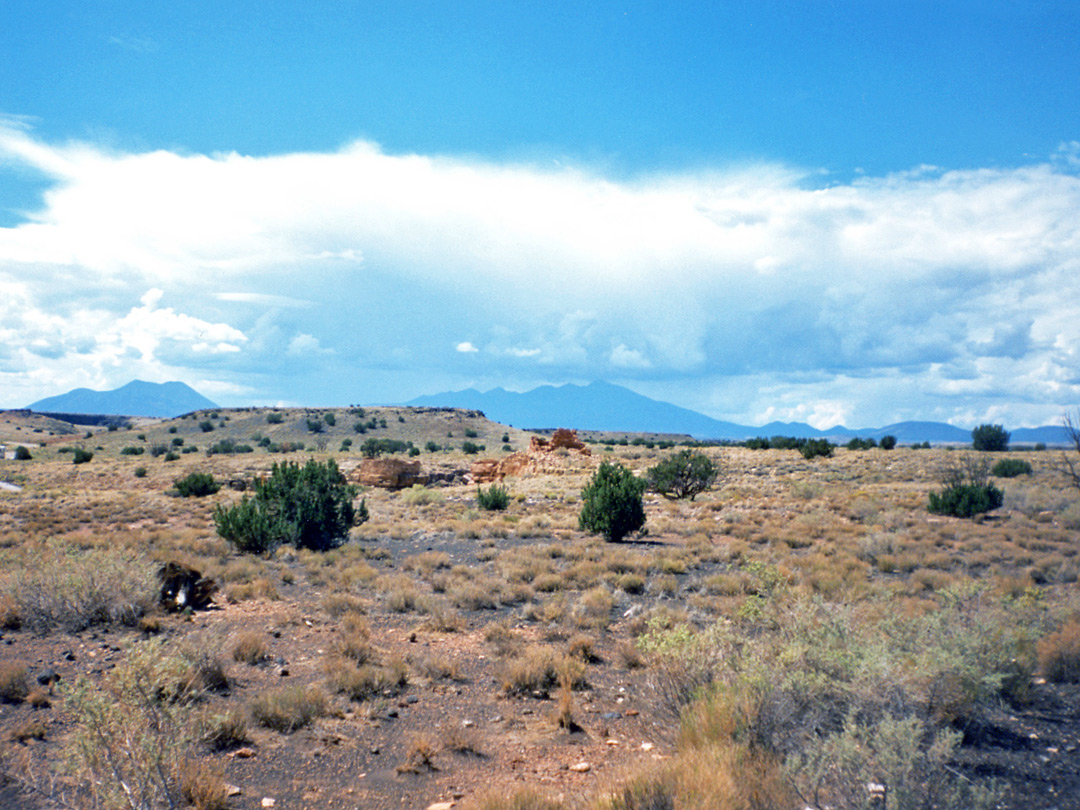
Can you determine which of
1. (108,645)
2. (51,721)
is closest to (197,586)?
(108,645)

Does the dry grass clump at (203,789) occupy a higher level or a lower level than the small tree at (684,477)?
lower

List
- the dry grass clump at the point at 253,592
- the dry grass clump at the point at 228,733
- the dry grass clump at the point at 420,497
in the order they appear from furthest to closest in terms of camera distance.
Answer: the dry grass clump at the point at 420,497 → the dry grass clump at the point at 253,592 → the dry grass clump at the point at 228,733

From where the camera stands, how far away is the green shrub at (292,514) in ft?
55.7

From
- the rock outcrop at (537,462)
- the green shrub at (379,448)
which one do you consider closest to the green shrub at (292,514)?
the rock outcrop at (537,462)

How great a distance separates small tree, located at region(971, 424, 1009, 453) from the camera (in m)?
54.4

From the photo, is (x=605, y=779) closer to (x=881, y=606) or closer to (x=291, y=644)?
(x=881, y=606)

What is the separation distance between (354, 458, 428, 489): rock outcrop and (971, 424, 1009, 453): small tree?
4832cm

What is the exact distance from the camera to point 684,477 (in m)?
31.0

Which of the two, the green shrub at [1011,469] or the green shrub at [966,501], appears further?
the green shrub at [1011,469]

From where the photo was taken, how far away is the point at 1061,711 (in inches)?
253

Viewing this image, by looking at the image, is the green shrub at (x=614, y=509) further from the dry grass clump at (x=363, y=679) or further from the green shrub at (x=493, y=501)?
the dry grass clump at (x=363, y=679)

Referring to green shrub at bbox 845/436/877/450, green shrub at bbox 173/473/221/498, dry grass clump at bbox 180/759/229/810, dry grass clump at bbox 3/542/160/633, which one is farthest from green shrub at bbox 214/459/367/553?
green shrub at bbox 845/436/877/450

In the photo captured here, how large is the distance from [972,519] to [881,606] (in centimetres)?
1707

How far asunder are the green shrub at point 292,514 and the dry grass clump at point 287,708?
35.8ft
